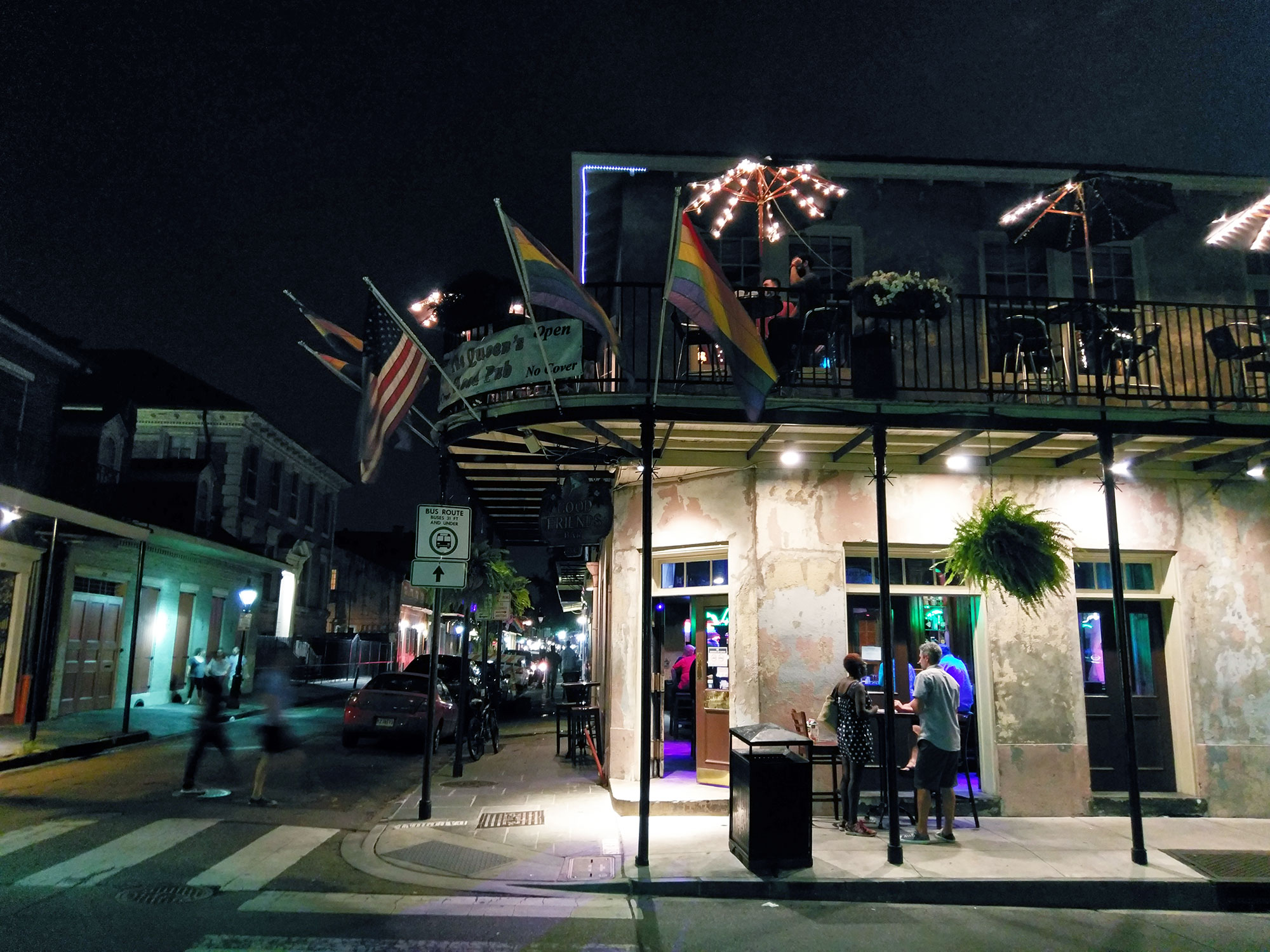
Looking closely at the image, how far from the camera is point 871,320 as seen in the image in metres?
10.7

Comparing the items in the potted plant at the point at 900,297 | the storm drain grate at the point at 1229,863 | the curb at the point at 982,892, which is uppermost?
the potted plant at the point at 900,297

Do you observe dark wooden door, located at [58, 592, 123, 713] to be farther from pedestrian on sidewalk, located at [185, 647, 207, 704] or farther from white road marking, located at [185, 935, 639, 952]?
white road marking, located at [185, 935, 639, 952]

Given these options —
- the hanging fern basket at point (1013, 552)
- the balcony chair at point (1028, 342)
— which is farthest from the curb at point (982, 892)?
the balcony chair at point (1028, 342)

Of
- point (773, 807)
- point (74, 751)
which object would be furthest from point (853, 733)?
point (74, 751)

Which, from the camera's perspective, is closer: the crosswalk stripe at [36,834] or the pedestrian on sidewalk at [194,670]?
the crosswalk stripe at [36,834]

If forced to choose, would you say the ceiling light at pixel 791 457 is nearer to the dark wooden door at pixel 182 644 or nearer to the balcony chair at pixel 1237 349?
the balcony chair at pixel 1237 349

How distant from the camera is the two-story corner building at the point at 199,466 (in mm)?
22500

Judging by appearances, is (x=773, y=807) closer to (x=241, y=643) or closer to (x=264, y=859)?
(x=264, y=859)

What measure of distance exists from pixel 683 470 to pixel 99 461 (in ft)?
60.3

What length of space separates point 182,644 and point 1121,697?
24232 mm

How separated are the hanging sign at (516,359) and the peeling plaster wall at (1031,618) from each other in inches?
123

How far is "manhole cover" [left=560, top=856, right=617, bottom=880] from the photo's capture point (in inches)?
273

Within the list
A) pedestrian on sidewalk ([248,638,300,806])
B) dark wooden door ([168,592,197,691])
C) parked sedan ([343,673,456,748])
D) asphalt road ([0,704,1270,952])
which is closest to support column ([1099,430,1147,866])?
asphalt road ([0,704,1270,952])

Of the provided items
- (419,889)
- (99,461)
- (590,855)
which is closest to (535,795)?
Answer: (590,855)
